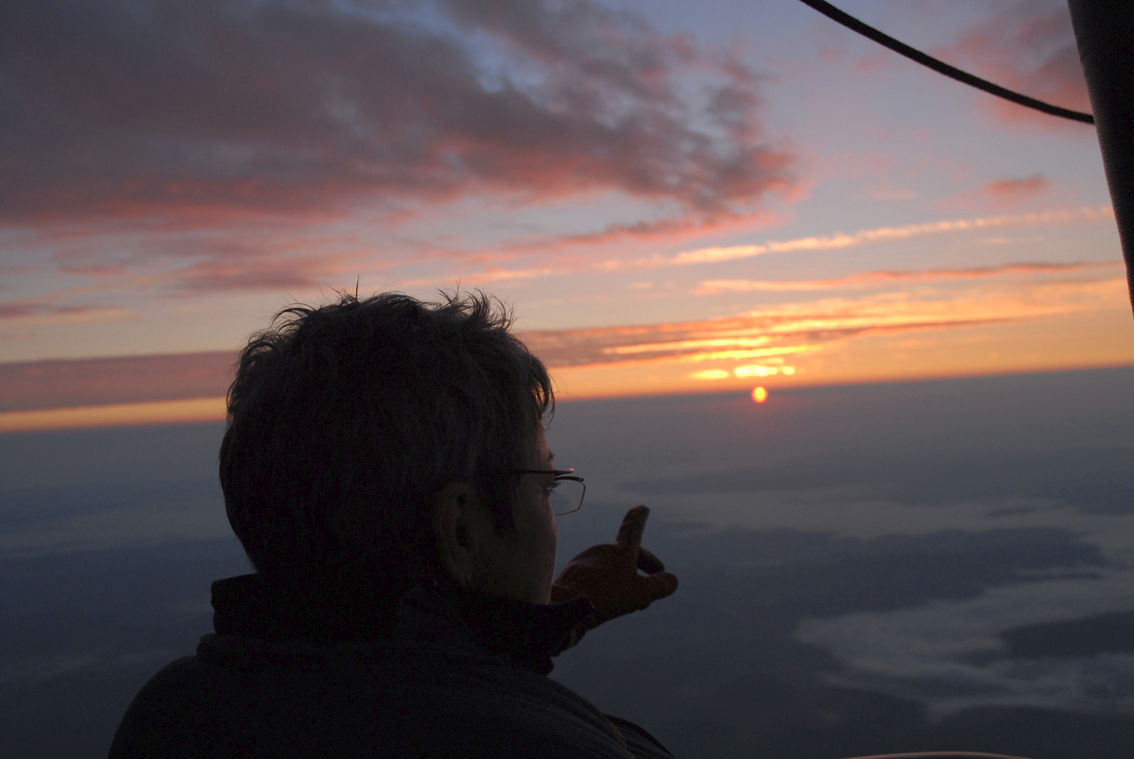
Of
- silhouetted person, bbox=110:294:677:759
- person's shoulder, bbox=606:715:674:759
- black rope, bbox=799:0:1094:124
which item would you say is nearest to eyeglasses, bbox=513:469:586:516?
silhouetted person, bbox=110:294:677:759

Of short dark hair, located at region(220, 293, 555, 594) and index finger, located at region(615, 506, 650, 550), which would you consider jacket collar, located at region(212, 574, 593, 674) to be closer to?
short dark hair, located at region(220, 293, 555, 594)

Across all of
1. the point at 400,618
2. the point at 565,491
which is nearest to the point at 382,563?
the point at 400,618

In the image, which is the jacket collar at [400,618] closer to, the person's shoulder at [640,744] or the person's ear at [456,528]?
the person's ear at [456,528]

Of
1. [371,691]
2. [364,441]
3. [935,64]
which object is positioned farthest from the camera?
[935,64]

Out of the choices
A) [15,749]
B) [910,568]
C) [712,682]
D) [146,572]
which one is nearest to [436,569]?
[712,682]

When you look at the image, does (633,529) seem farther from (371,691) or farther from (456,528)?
(371,691)

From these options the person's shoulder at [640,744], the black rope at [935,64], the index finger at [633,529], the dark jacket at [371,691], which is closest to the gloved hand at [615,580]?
the index finger at [633,529]

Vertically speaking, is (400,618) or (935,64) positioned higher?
(935,64)
